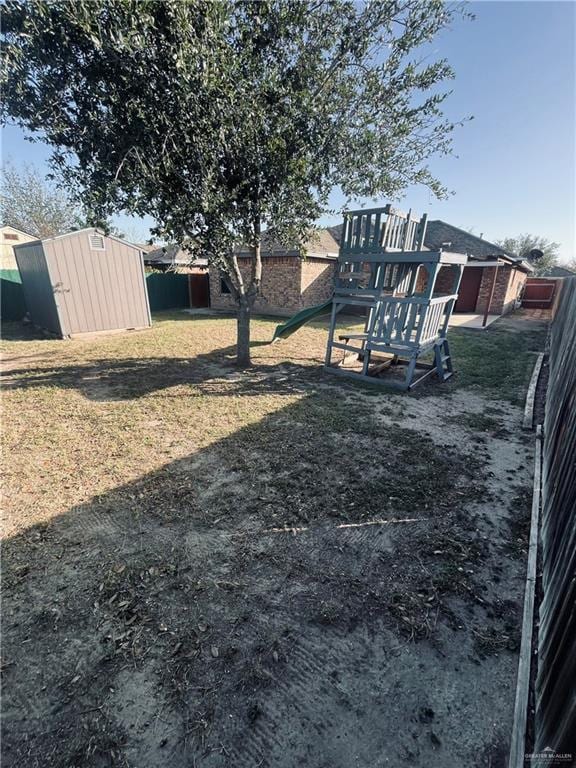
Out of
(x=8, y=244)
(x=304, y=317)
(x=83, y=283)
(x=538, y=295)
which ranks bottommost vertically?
(x=538, y=295)

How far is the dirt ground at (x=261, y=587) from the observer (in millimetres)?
1545

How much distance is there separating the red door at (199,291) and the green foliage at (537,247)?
42354 mm

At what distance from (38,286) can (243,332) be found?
7727 mm

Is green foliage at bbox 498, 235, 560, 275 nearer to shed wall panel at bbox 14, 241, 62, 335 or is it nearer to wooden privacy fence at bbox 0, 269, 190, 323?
wooden privacy fence at bbox 0, 269, 190, 323

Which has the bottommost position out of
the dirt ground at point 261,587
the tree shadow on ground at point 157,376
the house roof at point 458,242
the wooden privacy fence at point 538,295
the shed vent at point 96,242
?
the tree shadow on ground at point 157,376

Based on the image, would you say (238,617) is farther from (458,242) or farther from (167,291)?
(458,242)

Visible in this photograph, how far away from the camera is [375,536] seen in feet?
8.95

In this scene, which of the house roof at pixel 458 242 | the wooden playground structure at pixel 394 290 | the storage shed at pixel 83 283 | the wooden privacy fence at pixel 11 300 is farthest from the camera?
the house roof at pixel 458 242

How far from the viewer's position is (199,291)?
59.6 feet

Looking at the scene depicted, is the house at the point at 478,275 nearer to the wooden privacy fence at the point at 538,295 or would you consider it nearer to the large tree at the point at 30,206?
the wooden privacy fence at the point at 538,295

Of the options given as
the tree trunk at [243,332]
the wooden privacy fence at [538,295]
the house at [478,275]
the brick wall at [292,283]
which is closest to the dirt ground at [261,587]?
the tree trunk at [243,332]

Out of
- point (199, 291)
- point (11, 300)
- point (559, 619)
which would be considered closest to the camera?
point (559, 619)

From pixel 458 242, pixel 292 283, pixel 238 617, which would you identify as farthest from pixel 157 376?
pixel 458 242

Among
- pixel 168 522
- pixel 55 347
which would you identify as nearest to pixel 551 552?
pixel 168 522
